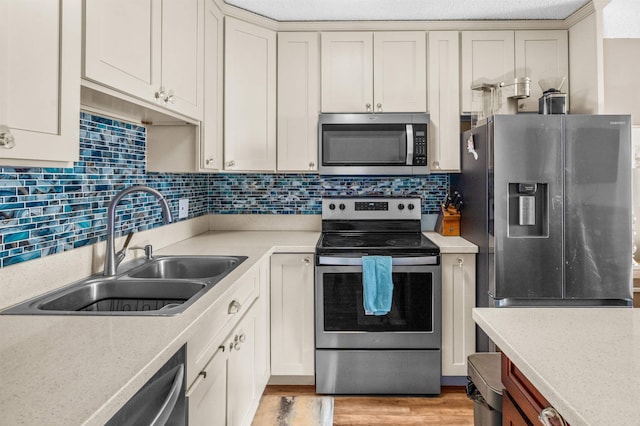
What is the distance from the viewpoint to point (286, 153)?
2.74 metres

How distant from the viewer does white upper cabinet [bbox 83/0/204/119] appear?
1157 millimetres

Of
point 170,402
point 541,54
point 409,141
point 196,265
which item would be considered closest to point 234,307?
point 196,265

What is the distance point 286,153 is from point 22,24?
1.94 meters

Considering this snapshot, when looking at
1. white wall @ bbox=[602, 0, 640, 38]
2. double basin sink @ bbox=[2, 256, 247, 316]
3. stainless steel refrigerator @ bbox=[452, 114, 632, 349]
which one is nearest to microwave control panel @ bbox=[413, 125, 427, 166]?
stainless steel refrigerator @ bbox=[452, 114, 632, 349]

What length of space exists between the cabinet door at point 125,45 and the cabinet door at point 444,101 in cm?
176

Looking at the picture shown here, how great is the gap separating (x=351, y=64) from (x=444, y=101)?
652mm

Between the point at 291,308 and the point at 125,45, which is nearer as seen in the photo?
the point at 125,45

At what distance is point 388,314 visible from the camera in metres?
2.39

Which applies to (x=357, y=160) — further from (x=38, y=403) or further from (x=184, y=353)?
(x=38, y=403)

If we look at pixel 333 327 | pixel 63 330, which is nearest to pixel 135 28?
pixel 63 330

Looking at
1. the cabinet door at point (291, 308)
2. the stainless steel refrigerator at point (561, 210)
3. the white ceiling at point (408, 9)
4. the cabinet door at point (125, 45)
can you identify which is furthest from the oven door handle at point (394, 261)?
the white ceiling at point (408, 9)

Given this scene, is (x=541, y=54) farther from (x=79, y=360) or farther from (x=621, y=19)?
(x=79, y=360)

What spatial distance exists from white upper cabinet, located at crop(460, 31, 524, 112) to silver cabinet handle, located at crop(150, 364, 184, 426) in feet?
7.85

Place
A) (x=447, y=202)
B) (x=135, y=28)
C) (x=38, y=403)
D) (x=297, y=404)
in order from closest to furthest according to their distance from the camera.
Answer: (x=38, y=403), (x=135, y=28), (x=297, y=404), (x=447, y=202)
